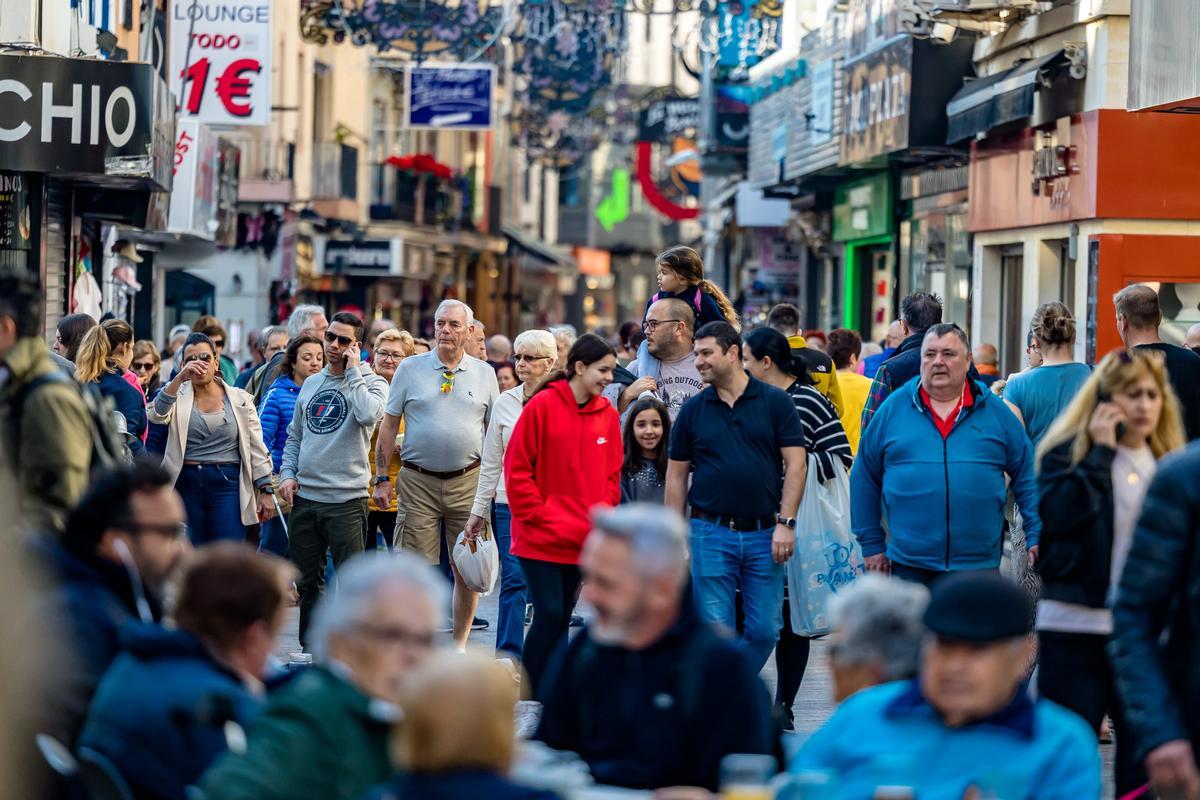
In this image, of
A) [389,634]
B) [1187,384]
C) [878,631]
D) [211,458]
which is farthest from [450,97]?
[389,634]

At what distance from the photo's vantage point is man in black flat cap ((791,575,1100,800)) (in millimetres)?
4805

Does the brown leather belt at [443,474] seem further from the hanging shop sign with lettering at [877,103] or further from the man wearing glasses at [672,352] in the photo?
the hanging shop sign with lettering at [877,103]

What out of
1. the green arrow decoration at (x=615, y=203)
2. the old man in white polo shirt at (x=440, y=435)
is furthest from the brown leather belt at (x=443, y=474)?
the green arrow decoration at (x=615, y=203)

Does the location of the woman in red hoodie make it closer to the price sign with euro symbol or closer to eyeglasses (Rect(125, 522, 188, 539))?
eyeglasses (Rect(125, 522, 188, 539))

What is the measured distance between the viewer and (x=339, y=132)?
133 ft

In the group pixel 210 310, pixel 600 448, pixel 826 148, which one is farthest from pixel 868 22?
pixel 600 448

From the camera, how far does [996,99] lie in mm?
18844

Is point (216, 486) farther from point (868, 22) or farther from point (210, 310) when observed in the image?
point (210, 310)

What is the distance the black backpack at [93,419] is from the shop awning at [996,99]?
40.7 feet

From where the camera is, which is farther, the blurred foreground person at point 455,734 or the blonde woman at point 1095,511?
the blonde woman at point 1095,511

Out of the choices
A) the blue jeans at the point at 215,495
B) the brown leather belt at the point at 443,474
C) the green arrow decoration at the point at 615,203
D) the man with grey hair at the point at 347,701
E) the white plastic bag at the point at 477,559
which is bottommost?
the white plastic bag at the point at 477,559

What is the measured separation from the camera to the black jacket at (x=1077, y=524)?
670 cm

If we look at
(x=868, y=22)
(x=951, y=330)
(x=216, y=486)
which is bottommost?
(x=216, y=486)

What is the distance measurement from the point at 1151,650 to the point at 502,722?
7.51 feet
